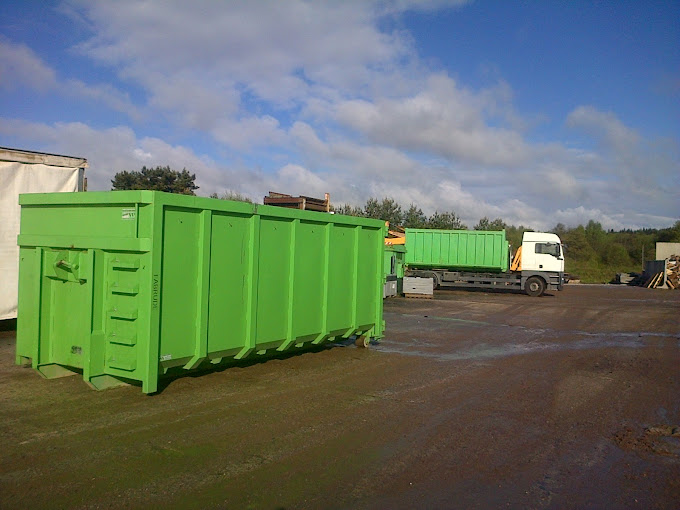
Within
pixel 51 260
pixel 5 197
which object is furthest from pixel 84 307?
pixel 5 197

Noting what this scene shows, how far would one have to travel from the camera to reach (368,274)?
34.3 feet

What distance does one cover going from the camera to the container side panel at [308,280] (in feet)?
27.9

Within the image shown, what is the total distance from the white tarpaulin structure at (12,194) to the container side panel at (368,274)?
6772mm

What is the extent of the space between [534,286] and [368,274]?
21296mm

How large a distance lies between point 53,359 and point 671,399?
8280 millimetres

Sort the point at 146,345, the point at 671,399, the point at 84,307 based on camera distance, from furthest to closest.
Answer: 1. the point at 671,399
2. the point at 84,307
3. the point at 146,345

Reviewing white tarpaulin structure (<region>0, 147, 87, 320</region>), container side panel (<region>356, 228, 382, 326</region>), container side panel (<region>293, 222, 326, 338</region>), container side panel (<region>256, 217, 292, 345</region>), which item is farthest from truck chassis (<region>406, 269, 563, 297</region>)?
container side panel (<region>256, 217, 292, 345</region>)

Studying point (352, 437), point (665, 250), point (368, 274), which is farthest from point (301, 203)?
point (665, 250)

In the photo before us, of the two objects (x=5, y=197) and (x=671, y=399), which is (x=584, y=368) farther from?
(x=5, y=197)

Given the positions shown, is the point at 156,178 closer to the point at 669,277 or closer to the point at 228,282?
the point at 228,282

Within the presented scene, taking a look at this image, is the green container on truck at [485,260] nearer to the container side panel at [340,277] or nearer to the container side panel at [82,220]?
the container side panel at [340,277]

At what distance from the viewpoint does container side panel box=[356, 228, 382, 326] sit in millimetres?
10188

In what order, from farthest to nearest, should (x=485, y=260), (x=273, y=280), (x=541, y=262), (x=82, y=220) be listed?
(x=485, y=260), (x=541, y=262), (x=273, y=280), (x=82, y=220)

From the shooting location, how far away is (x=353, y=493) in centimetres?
441
